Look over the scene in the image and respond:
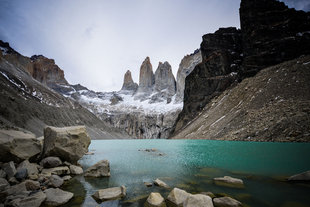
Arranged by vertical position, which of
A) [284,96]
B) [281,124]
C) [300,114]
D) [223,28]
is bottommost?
[281,124]

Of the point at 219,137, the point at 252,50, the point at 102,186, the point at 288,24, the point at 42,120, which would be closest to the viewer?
the point at 102,186

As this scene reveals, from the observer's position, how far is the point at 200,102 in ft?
270

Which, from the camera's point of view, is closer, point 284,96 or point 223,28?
point 284,96

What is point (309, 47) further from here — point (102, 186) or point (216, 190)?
point (102, 186)

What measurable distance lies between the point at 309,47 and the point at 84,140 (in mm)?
77838

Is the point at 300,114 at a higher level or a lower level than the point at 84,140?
higher

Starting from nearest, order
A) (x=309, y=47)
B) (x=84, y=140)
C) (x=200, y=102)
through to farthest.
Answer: (x=84, y=140) < (x=309, y=47) < (x=200, y=102)

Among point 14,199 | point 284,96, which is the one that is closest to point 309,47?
point 284,96

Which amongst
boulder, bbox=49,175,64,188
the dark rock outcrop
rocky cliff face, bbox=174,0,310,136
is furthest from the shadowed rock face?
boulder, bbox=49,175,64,188

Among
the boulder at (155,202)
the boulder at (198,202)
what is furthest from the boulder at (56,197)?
the boulder at (198,202)

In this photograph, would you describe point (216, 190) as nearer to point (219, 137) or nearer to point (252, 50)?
point (219, 137)

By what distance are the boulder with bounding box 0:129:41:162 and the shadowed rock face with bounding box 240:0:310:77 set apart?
72462 millimetres

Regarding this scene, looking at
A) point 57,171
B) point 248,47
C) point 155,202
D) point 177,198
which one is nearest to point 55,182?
point 57,171

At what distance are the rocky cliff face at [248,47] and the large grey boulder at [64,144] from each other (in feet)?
226
